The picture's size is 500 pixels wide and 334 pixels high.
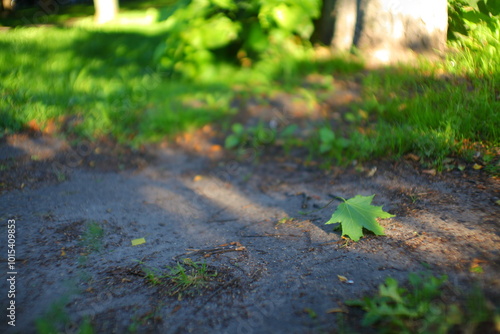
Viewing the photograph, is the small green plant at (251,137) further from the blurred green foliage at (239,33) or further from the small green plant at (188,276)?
the small green plant at (188,276)

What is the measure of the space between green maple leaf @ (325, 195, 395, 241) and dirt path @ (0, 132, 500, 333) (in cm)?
6

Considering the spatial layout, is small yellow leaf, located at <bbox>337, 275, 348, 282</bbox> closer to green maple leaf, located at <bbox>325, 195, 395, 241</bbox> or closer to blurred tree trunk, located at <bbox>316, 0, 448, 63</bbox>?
green maple leaf, located at <bbox>325, 195, 395, 241</bbox>

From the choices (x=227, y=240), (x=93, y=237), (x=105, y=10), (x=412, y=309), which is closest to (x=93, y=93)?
(x=93, y=237)

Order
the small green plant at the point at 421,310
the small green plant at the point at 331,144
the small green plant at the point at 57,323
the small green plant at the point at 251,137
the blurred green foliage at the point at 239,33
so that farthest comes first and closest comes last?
the blurred green foliage at the point at 239,33
the small green plant at the point at 251,137
the small green plant at the point at 331,144
the small green plant at the point at 57,323
the small green plant at the point at 421,310

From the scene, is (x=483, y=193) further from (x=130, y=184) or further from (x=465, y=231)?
(x=130, y=184)

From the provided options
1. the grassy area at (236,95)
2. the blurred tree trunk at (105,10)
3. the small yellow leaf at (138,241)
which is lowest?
the small yellow leaf at (138,241)

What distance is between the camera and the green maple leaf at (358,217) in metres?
1.77

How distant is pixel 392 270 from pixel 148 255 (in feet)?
3.77

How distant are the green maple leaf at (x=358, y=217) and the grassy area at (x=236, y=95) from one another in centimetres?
77

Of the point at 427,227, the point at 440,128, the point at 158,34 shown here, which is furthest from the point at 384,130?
the point at 158,34

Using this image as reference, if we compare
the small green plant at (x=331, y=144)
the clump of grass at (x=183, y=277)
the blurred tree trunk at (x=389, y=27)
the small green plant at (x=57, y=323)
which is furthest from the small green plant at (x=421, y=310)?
the blurred tree trunk at (x=389, y=27)

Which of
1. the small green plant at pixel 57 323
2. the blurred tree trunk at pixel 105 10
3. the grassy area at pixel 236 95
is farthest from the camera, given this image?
the blurred tree trunk at pixel 105 10

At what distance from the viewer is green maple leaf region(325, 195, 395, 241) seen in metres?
1.77

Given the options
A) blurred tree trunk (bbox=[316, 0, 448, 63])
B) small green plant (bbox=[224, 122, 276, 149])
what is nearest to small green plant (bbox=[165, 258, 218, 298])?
small green plant (bbox=[224, 122, 276, 149])
